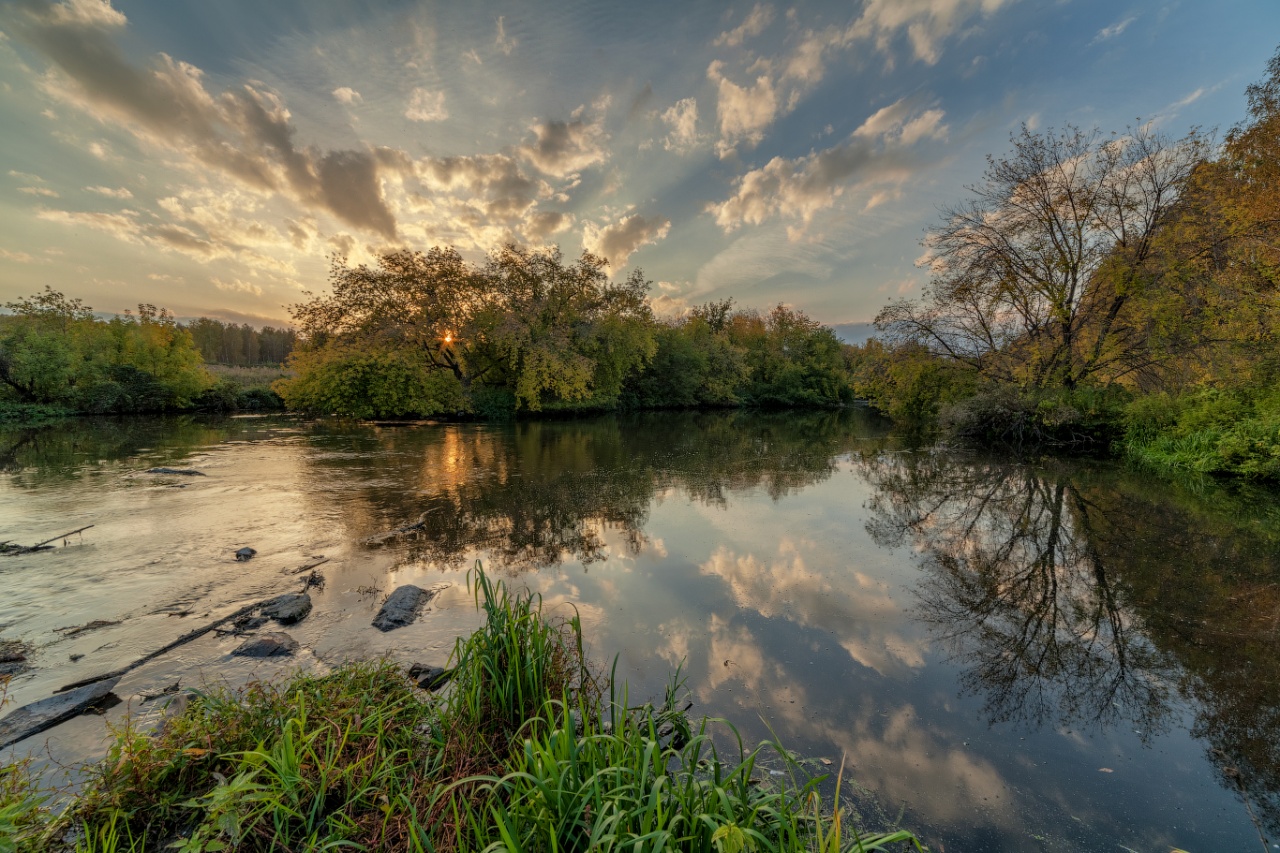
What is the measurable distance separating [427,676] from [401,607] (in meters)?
1.45

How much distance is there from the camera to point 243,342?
3516 inches

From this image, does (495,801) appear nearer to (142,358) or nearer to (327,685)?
(327,685)

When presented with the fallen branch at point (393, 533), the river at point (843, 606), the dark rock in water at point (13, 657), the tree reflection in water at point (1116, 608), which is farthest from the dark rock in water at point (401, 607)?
the tree reflection in water at point (1116, 608)

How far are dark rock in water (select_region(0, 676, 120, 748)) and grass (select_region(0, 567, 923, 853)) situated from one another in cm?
75

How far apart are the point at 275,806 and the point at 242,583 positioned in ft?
14.8

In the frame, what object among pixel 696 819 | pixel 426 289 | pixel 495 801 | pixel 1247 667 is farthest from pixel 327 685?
pixel 426 289

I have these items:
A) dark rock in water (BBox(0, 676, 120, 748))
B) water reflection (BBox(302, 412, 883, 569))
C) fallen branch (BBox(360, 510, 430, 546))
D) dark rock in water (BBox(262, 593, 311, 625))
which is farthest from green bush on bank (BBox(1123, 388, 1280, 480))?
dark rock in water (BBox(0, 676, 120, 748))

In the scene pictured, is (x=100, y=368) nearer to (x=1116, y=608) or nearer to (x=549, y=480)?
(x=549, y=480)

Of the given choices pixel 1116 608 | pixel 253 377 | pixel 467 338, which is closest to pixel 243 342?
pixel 253 377

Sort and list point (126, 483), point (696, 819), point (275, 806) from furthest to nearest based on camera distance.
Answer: point (126, 483)
point (275, 806)
point (696, 819)

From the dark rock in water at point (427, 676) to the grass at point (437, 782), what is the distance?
0.22m

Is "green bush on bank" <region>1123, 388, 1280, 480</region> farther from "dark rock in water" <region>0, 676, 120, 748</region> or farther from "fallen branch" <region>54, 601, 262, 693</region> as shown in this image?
"dark rock in water" <region>0, 676, 120, 748</region>

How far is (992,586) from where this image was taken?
576cm

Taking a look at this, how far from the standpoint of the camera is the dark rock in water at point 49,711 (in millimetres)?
2953
